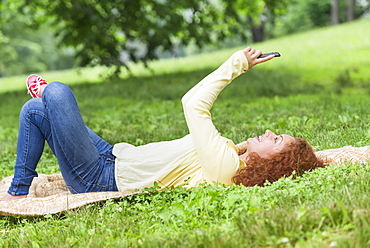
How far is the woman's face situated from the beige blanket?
549mm

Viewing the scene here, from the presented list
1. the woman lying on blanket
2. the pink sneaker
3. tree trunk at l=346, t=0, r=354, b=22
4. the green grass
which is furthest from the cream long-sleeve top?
tree trunk at l=346, t=0, r=354, b=22

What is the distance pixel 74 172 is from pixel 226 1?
11265mm

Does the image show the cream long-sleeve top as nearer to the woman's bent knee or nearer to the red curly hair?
the red curly hair

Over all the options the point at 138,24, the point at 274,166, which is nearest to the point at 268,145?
the point at 274,166

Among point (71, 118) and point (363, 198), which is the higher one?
point (71, 118)

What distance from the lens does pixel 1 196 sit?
402 cm

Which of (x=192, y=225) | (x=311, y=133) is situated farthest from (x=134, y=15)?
(x=192, y=225)

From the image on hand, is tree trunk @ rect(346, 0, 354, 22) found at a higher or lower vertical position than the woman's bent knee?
Result: lower

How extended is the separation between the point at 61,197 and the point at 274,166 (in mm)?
1732

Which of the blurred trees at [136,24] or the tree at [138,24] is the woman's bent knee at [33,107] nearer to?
the blurred trees at [136,24]

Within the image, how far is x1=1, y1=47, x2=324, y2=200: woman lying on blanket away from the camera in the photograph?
11.4ft

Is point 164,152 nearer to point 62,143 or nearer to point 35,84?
point 62,143

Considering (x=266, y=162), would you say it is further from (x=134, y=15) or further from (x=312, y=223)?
(x=134, y=15)

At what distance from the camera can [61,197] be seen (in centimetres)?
379
